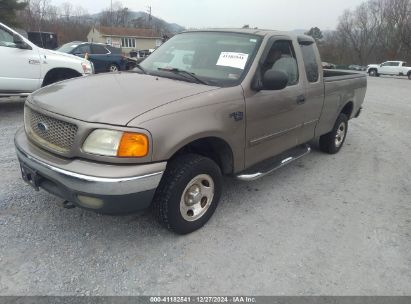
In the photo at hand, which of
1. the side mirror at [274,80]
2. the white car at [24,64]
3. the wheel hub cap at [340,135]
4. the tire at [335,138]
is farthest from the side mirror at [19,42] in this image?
the wheel hub cap at [340,135]

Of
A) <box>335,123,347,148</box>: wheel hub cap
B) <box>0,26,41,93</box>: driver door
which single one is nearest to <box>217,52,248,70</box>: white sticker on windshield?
<box>335,123,347,148</box>: wheel hub cap

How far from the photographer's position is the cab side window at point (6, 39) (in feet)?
21.4

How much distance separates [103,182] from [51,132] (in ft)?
2.42

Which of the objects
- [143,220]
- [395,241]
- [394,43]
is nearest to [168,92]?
[143,220]

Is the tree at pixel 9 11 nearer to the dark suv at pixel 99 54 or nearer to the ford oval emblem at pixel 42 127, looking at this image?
the dark suv at pixel 99 54

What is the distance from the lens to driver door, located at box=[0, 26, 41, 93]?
650cm

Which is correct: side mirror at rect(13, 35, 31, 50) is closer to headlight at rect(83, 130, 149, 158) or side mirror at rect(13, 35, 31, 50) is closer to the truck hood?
the truck hood

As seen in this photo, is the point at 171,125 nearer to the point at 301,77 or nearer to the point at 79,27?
the point at 301,77

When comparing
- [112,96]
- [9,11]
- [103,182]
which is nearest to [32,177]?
[103,182]

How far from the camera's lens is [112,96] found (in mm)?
2908

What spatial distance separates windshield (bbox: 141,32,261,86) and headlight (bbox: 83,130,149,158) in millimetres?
1109

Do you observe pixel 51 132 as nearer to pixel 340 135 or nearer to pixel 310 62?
pixel 310 62

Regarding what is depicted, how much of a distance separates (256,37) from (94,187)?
7.91 ft

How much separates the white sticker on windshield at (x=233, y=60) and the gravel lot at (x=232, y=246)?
148 cm
